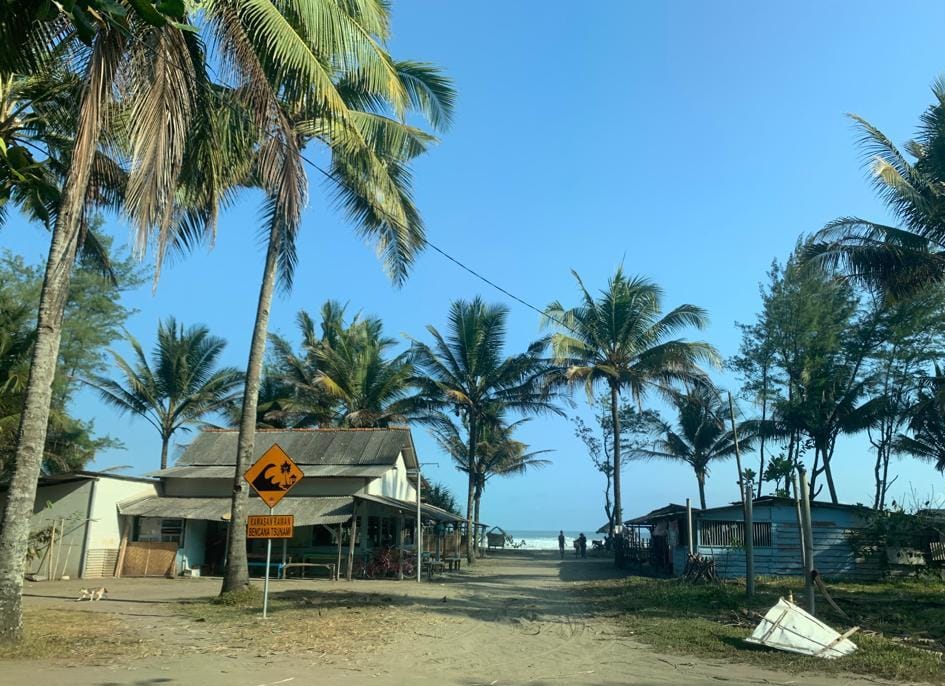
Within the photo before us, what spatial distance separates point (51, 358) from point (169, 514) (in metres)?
15.8

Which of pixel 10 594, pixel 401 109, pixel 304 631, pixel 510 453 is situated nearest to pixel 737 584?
pixel 304 631

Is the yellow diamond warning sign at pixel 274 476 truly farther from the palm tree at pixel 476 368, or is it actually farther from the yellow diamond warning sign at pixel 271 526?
the palm tree at pixel 476 368

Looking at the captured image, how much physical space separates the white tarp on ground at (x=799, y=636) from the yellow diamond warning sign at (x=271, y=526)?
24.3ft

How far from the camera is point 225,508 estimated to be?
24.4 meters

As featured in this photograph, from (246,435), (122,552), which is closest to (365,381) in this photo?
(122,552)

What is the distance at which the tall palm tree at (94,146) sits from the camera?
28.5 ft

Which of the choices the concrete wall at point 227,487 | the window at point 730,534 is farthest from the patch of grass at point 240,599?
the window at point 730,534

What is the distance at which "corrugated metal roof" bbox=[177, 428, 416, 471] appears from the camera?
26.4m

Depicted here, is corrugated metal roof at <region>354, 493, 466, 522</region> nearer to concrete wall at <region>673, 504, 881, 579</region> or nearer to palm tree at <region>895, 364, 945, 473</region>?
concrete wall at <region>673, 504, 881, 579</region>

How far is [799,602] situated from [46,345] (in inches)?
557

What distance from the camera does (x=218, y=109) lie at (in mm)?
11352

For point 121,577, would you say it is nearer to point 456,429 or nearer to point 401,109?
point 456,429

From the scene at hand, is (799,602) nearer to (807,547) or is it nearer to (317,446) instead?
(807,547)

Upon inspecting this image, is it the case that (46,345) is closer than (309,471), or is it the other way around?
(46,345)
